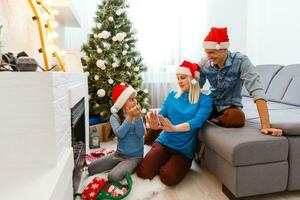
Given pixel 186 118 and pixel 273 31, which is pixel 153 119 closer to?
pixel 186 118

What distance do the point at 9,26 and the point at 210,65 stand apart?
4.75ft

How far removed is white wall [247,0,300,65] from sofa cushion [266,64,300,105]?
0.43 m

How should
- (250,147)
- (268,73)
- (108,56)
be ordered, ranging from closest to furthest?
(250,147) < (108,56) < (268,73)

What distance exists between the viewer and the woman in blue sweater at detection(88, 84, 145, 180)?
75.2 inches

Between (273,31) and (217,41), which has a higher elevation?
(273,31)

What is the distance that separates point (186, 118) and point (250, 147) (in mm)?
596

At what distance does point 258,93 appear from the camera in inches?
66.1

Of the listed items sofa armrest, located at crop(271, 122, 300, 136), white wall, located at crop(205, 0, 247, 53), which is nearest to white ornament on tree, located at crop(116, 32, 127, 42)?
white wall, located at crop(205, 0, 247, 53)

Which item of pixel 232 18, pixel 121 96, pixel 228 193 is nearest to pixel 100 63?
pixel 121 96

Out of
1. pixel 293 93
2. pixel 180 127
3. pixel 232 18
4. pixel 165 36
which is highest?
pixel 232 18

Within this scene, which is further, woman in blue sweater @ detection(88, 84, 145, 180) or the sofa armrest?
woman in blue sweater @ detection(88, 84, 145, 180)

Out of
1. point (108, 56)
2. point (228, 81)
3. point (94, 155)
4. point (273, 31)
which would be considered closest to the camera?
point (228, 81)

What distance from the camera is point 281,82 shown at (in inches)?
113

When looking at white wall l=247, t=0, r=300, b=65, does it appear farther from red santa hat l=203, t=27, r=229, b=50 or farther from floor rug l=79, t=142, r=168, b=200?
floor rug l=79, t=142, r=168, b=200
